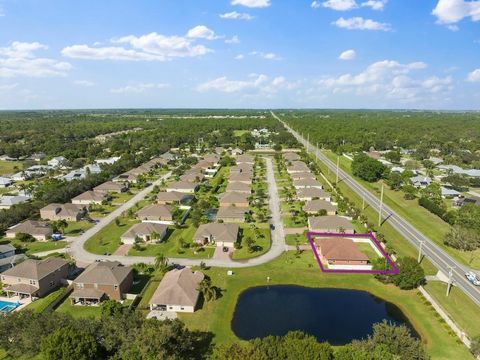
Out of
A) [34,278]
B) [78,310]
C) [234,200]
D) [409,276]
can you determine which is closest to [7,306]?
[34,278]

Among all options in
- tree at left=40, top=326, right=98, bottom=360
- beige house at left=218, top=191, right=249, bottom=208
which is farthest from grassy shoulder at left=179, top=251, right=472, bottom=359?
beige house at left=218, top=191, right=249, bottom=208

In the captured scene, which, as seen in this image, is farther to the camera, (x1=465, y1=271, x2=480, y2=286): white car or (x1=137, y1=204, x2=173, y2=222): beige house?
(x1=137, y1=204, x2=173, y2=222): beige house

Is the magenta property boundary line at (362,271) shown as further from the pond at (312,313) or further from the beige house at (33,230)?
the beige house at (33,230)

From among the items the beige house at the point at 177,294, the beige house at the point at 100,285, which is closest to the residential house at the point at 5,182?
the beige house at the point at 100,285

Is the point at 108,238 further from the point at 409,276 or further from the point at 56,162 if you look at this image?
the point at 56,162

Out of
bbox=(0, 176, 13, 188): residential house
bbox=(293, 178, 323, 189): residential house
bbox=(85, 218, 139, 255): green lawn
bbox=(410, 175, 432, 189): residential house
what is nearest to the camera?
bbox=(85, 218, 139, 255): green lawn

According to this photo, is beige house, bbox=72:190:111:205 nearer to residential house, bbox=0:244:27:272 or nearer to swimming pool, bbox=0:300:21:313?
residential house, bbox=0:244:27:272

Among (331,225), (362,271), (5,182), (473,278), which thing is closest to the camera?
(473,278)
